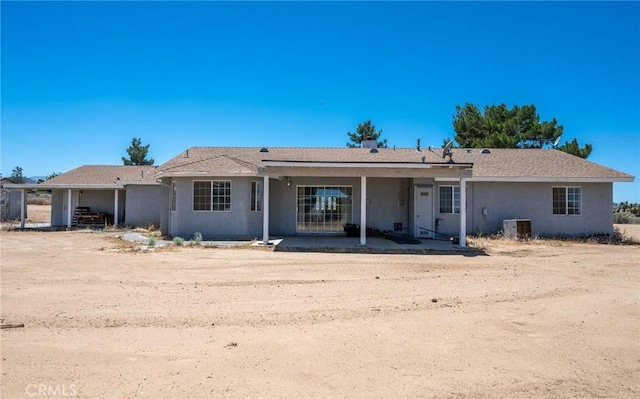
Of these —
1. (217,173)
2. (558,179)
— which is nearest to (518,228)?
(558,179)

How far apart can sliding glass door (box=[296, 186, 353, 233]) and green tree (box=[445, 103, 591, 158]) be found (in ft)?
57.9

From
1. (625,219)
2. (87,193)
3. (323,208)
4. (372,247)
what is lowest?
(372,247)

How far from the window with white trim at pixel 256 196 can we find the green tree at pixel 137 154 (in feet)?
124

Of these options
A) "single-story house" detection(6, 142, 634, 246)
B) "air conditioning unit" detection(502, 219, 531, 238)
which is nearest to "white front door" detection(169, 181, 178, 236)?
"single-story house" detection(6, 142, 634, 246)

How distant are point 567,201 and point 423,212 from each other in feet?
21.0

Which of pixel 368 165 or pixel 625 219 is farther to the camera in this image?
pixel 625 219

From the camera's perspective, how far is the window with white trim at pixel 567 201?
17812 millimetres

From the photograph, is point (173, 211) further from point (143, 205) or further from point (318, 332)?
point (318, 332)

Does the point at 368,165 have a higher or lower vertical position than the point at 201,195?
higher

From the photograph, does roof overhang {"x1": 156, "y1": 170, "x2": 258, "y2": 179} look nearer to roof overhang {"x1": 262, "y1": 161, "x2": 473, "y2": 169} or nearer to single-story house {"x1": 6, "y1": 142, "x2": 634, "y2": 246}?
single-story house {"x1": 6, "y1": 142, "x2": 634, "y2": 246}

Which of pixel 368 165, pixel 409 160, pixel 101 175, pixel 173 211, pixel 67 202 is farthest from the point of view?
pixel 101 175

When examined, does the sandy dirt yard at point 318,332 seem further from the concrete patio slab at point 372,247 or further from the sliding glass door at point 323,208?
the sliding glass door at point 323,208

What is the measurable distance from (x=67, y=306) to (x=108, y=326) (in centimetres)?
150

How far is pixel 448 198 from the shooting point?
17.8 m
